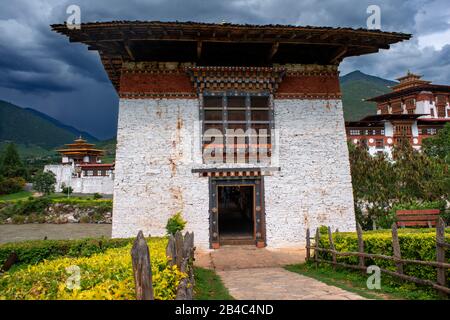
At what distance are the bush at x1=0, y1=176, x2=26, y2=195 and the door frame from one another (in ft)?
191

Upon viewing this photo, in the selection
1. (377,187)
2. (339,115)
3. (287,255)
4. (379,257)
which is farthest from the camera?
(377,187)

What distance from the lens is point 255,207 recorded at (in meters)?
12.8

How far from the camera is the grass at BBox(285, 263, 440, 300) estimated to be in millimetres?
6375

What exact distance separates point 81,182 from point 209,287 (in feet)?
182

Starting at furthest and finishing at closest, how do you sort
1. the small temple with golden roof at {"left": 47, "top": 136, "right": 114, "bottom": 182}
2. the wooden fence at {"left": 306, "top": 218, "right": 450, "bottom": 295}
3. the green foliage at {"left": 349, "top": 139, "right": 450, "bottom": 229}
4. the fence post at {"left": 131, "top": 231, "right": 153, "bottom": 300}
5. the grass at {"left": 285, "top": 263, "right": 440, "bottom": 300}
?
the small temple with golden roof at {"left": 47, "top": 136, "right": 114, "bottom": 182} → the green foliage at {"left": 349, "top": 139, "right": 450, "bottom": 229} → the grass at {"left": 285, "top": 263, "right": 440, "bottom": 300} → the wooden fence at {"left": 306, "top": 218, "right": 450, "bottom": 295} → the fence post at {"left": 131, "top": 231, "right": 153, "bottom": 300}

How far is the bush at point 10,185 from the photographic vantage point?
185 ft

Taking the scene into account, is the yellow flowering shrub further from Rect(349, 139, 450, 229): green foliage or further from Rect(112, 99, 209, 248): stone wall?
Rect(349, 139, 450, 229): green foliage

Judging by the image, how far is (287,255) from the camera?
1169cm

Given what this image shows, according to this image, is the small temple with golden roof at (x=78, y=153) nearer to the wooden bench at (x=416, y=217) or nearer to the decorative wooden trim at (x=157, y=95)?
the decorative wooden trim at (x=157, y=95)

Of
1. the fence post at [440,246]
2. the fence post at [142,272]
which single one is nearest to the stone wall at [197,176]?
the fence post at [440,246]

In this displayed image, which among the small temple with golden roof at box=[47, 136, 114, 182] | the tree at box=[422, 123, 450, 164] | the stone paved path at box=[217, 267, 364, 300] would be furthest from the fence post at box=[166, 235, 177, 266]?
the small temple with golden roof at box=[47, 136, 114, 182]

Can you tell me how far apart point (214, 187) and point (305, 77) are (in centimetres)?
602

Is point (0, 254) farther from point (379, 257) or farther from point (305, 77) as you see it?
point (305, 77)
